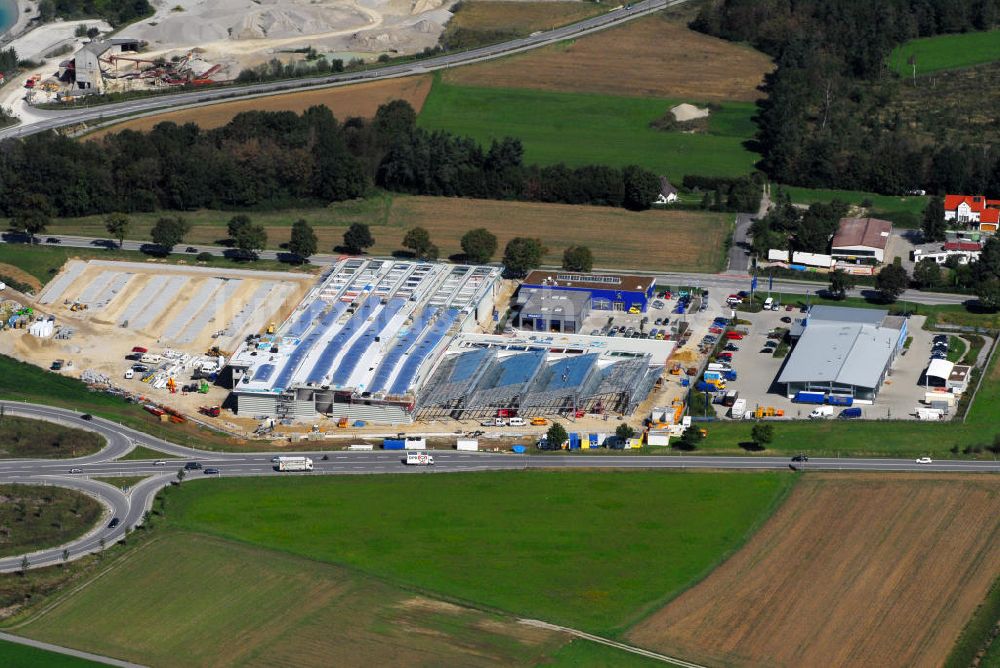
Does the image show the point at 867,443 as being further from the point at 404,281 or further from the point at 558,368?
the point at 404,281

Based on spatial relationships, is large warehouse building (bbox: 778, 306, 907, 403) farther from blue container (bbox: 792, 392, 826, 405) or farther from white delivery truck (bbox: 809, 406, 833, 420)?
white delivery truck (bbox: 809, 406, 833, 420)

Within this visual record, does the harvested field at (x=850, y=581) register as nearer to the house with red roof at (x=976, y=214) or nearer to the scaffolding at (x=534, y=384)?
the scaffolding at (x=534, y=384)

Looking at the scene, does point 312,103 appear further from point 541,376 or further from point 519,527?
point 519,527

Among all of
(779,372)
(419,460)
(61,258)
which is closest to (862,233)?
(779,372)

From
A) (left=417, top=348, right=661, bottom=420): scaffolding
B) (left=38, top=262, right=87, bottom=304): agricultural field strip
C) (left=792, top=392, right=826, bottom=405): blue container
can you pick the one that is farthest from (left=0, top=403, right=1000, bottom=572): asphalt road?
(left=38, top=262, right=87, bottom=304): agricultural field strip

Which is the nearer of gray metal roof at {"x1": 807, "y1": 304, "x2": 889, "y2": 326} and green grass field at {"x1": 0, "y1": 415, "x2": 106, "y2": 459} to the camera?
green grass field at {"x1": 0, "y1": 415, "x2": 106, "y2": 459}

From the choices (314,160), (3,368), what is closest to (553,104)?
(314,160)

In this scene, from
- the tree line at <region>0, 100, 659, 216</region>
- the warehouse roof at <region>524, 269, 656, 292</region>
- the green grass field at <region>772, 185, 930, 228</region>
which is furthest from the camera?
the tree line at <region>0, 100, 659, 216</region>
